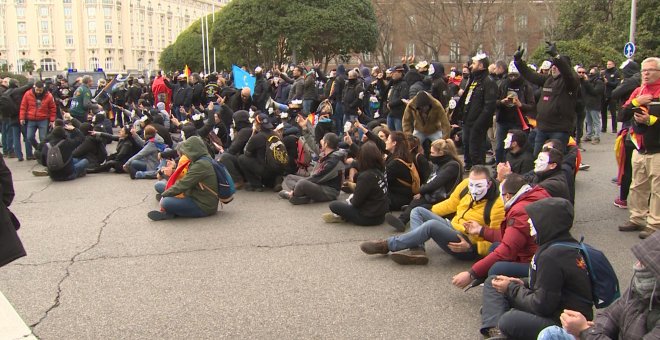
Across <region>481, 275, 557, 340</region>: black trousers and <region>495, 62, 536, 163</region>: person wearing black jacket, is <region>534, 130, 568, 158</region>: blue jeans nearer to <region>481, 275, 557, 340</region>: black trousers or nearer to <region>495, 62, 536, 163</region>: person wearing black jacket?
<region>495, 62, 536, 163</region>: person wearing black jacket

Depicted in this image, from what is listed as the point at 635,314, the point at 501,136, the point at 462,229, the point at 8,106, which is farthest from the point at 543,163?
the point at 8,106

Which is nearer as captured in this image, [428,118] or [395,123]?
[428,118]

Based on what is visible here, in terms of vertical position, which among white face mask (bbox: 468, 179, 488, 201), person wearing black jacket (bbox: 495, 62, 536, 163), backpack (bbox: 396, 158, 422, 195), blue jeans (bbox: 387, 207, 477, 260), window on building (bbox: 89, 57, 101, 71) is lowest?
blue jeans (bbox: 387, 207, 477, 260)

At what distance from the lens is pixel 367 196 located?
7.95 metres

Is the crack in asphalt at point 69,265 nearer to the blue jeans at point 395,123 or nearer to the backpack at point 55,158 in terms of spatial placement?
the backpack at point 55,158

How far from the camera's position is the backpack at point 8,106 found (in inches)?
592

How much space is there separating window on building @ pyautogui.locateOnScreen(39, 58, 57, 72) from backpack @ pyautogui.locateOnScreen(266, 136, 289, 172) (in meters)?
99.0

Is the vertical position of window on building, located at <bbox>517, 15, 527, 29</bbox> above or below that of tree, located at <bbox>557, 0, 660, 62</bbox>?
above

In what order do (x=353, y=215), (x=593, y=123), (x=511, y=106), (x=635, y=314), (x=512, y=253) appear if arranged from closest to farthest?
(x=635, y=314), (x=512, y=253), (x=353, y=215), (x=511, y=106), (x=593, y=123)

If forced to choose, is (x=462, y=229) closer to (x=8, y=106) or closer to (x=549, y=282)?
(x=549, y=282)

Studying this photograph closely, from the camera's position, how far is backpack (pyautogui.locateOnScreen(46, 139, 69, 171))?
12.2 metres

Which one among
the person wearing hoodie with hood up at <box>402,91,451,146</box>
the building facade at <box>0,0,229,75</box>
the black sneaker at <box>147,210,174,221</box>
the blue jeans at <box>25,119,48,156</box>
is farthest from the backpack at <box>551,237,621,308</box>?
the building facade at <box>0,0,229,75</box>

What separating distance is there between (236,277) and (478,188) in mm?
2578

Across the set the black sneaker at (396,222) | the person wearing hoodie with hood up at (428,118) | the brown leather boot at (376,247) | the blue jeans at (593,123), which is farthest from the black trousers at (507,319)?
the blue jeans at (593,123)
